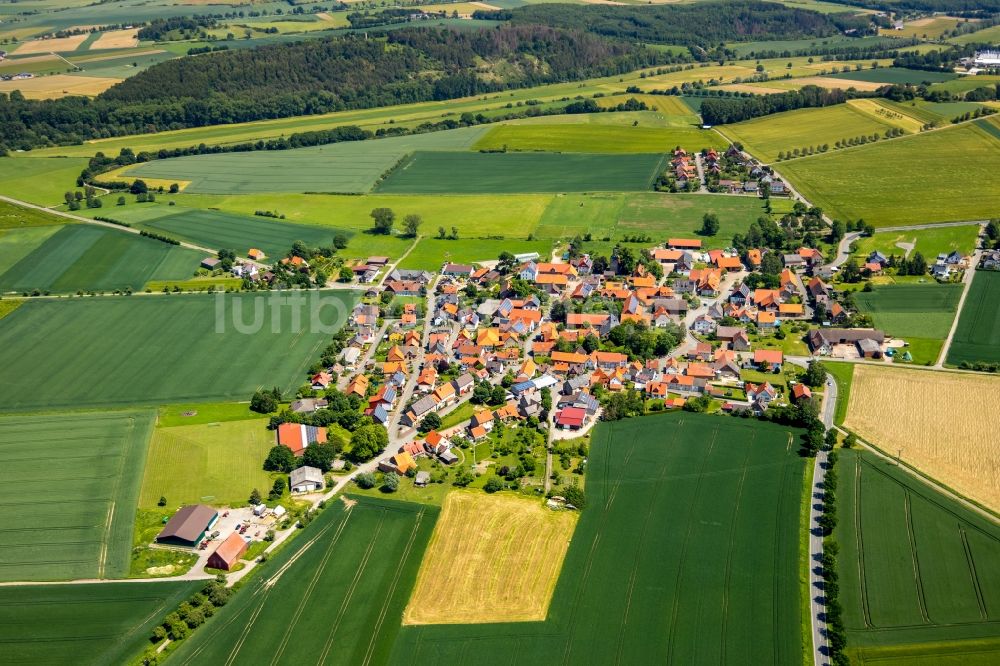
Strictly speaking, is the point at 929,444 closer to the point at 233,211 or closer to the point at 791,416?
the point at 791,416

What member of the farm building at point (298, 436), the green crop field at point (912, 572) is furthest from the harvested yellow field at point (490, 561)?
the green crop field at point (912, 572)

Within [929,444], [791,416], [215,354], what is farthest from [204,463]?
[929,444]

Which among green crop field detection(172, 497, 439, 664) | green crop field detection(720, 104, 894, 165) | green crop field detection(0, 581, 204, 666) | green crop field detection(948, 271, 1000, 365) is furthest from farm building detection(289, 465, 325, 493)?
green crop field detection(720, 104, 894, 165)

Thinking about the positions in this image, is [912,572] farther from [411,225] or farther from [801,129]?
[801,129]

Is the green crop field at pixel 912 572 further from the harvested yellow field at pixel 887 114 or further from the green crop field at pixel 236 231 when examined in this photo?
the harvested yellow field at pixel 887 114

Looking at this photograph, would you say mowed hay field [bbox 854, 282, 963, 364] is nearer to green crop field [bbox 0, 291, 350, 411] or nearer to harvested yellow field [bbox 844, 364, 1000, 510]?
harvested yellow field [bbox 844, 364, 1000, 510]
